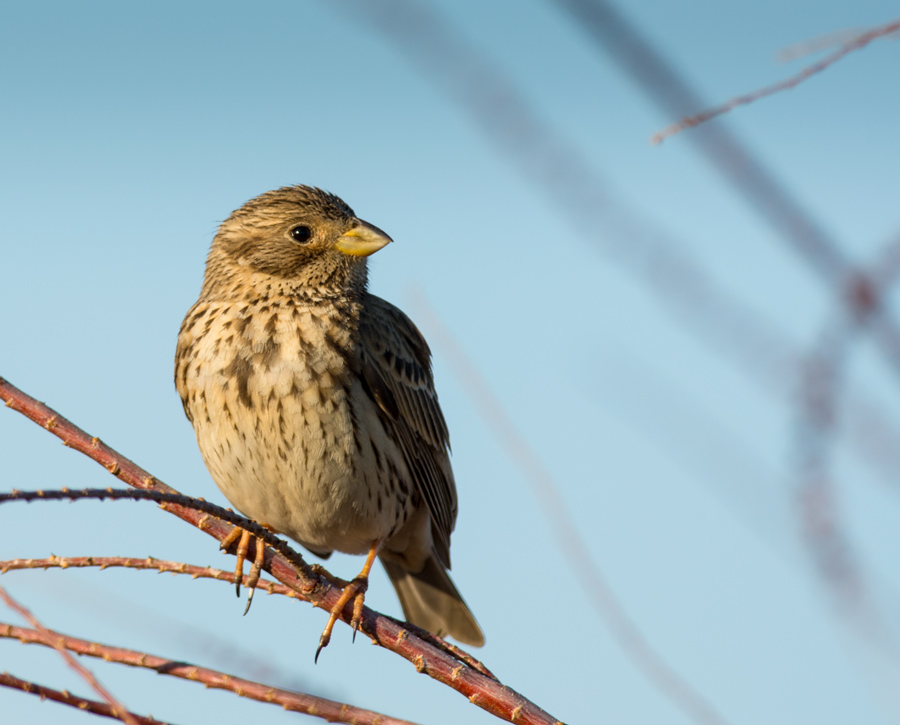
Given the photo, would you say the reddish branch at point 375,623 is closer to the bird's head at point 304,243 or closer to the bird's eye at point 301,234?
the bird's head at point 304,243

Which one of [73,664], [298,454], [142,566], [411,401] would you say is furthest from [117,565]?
[411,401]

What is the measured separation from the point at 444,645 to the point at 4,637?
1.30 metres

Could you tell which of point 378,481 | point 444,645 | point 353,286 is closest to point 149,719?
point 444,645

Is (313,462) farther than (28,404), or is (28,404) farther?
(313,462)

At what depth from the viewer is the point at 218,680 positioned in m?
2.52

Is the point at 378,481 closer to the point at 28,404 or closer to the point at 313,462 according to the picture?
the point at 313,462

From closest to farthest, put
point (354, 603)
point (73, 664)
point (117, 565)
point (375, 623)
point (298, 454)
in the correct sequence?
1. point (73, 664)
2. point (117, 565)
3. point (375, 623)
4. point (354, 603)
5. point (298, 454)

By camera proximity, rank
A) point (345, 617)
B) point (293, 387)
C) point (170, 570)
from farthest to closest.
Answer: point (293, 387) < point (345, 617) < point (170, 570)

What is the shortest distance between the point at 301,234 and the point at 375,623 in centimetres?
229

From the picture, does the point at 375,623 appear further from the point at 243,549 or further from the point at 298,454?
the point at 298,454

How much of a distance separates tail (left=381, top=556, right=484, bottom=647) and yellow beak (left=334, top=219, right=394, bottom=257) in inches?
66.0

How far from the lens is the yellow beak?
5094mm

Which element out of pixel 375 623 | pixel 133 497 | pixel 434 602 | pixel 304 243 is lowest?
pixel 133 497

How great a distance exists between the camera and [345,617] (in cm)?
387
